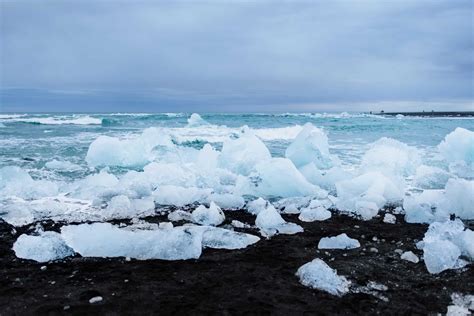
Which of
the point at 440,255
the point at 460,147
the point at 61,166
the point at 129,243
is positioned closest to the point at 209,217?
the point at 129,243

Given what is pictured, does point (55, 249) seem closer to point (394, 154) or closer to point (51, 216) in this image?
point (51, 216)

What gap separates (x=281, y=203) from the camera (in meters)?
5.06

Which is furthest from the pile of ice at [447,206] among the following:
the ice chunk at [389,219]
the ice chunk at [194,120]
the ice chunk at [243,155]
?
the ice chunk at [194,120]

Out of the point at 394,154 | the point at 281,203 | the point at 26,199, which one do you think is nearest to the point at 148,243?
the point at 281,203

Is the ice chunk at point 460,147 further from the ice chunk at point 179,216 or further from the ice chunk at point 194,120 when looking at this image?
the ice chunk at point 194,120

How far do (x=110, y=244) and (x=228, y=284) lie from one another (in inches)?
43.9

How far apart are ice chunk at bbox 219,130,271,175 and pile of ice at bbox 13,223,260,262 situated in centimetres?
347

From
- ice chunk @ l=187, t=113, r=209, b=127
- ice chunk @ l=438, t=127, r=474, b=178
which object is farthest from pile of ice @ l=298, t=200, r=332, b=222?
ice chunk @ l=187, t=113, r=209, b=127

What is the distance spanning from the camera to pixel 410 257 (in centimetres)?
314

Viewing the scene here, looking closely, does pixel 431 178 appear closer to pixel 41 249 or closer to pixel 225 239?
pixel 225 239

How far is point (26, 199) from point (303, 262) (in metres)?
3.84

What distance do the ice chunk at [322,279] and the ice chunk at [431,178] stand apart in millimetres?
4303

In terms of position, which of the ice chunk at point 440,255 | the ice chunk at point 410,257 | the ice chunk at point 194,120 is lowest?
the ice chunk at point 410,257

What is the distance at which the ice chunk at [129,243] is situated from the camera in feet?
10.4
